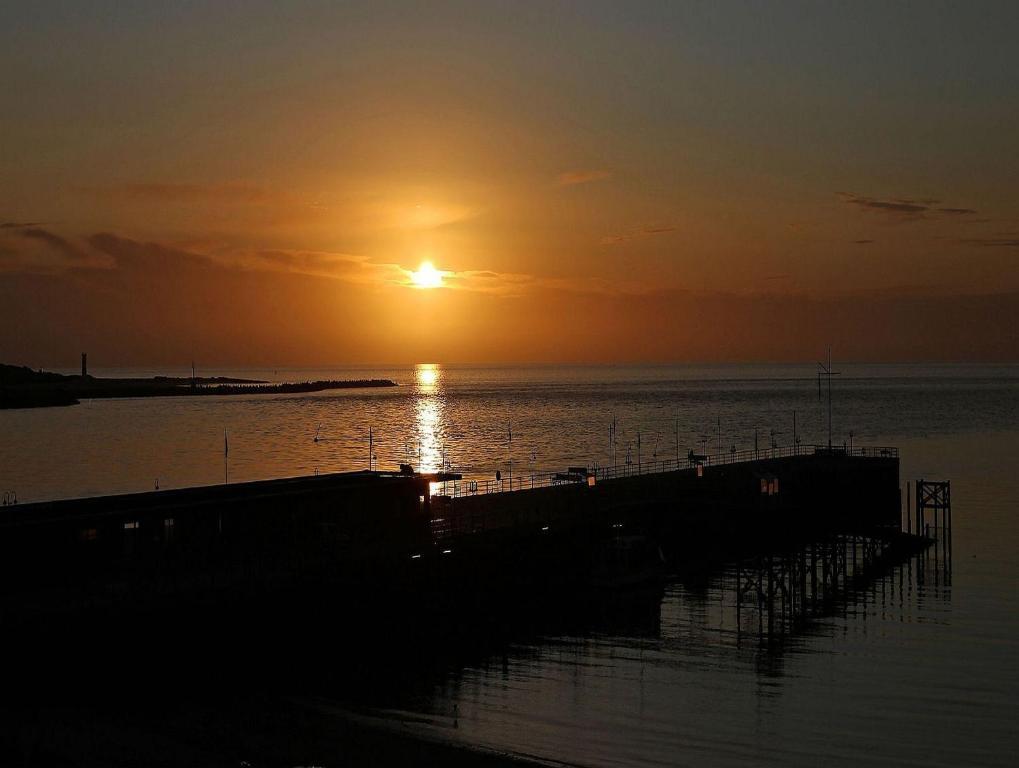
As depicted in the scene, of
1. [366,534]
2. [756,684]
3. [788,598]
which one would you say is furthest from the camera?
[788,598]

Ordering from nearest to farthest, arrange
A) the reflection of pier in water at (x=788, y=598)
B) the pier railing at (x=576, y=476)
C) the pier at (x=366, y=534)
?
the pier at (x=366, y=534), the reflection of pier in water at (x=788, y=598), the pier railing at (x=576, y=476)

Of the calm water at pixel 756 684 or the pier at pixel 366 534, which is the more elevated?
the pier at pixel 366 534

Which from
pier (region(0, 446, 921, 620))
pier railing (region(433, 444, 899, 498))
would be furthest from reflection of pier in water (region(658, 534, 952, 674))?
pier railing (region(433, 444, 899, 498))

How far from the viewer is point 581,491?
216ft

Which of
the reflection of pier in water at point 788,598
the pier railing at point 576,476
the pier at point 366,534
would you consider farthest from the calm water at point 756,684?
the pier railing at point 576,476

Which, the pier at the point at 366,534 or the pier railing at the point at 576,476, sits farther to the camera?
the pier railing at the point at 576,476

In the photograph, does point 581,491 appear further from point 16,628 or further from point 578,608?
point 16,628

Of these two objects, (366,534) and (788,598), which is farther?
(788,598)

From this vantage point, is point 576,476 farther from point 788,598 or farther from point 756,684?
point 756,684

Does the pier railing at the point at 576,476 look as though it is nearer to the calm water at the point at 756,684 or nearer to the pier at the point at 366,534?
the pier at the point at 366,534

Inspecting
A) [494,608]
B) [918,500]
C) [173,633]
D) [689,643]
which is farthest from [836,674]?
[918,500]

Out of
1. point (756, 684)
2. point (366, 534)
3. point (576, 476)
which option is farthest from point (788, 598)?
point (576, 476)

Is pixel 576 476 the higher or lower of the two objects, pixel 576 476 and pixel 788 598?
the higher

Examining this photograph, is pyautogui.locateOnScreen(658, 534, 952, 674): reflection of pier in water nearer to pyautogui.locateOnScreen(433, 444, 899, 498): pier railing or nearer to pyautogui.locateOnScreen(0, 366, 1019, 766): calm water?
pyautogui.locateOnScreen(0, 366, 1019, 766): calm water
